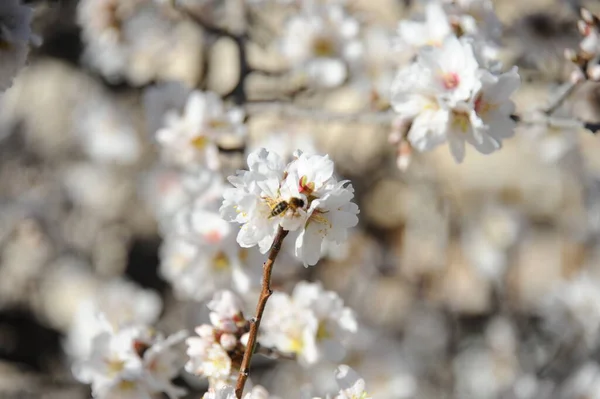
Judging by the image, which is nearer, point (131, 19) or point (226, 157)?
point (226, 157)

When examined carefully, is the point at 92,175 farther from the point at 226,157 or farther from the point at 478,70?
the point at 478,70

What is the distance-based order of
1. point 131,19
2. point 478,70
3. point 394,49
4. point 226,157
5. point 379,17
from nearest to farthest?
point 478,70 < point 394,49 < point 226,157 < point 131,19 < point 379,17

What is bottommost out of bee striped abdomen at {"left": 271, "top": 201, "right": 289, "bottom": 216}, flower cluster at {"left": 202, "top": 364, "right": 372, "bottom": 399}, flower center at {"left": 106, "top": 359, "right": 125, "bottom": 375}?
flower cluster at {"left": 202, "top": 364, "right": 372, "bottom": 399}


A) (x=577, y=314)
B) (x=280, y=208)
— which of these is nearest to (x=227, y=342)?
(x=280, y=208)

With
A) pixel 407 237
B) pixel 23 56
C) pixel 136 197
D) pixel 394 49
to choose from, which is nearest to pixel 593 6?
pixel 407 237

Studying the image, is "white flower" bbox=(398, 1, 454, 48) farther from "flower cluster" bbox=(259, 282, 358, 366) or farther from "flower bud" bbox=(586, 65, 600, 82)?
"flower cluster" bbox=(259, 282, 358, 366)

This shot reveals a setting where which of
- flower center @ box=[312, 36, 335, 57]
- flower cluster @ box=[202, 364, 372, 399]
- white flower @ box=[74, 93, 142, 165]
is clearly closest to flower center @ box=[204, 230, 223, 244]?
flower cluster @ box=[202, 364, 372, 399]

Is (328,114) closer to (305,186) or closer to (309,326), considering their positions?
(309,326)
